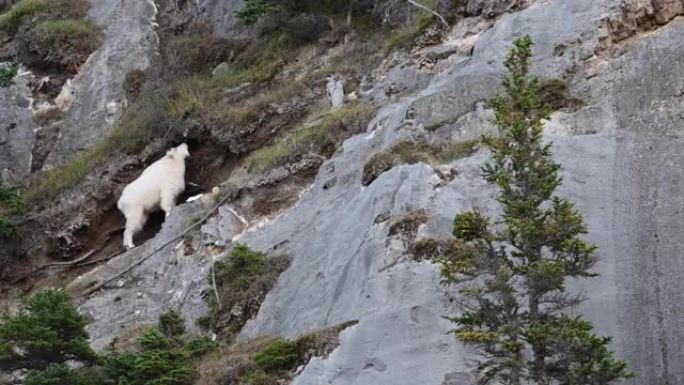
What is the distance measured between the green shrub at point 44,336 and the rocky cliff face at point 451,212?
2587 mm

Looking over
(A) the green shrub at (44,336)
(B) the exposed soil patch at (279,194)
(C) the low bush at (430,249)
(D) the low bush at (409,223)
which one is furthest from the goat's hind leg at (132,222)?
(C) the low bush at (430,249)

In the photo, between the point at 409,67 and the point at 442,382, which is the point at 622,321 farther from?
the point at 409,67

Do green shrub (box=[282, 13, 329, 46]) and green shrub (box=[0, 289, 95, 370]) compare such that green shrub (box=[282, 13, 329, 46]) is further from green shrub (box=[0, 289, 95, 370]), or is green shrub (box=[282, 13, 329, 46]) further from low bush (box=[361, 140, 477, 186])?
green shrub (box=[0, 289, 95, 370])

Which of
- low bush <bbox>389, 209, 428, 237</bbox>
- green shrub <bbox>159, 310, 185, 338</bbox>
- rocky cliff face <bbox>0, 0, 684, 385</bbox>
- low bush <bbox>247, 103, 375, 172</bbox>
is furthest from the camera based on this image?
low bush <bbox>247, 103, 375, 172</bbox>

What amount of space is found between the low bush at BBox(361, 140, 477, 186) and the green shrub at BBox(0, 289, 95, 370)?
476 cm

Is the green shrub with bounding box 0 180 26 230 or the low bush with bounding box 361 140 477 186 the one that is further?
the green shrub with bounding box 0 180 26 230

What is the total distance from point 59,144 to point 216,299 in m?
11.6

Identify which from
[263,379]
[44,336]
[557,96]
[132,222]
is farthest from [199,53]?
[263,379]

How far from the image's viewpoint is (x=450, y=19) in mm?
21281

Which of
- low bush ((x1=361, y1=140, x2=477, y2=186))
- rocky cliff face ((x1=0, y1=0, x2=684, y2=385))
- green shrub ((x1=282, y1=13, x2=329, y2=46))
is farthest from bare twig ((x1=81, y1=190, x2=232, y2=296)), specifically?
green shrub ((x1=282, y1=13, x2=329, y2=46))

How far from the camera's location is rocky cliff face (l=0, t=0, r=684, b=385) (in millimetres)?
12398

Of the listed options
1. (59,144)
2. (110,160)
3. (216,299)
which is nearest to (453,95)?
(216,299)

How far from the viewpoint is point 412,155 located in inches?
635

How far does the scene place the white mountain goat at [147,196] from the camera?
876 inches
